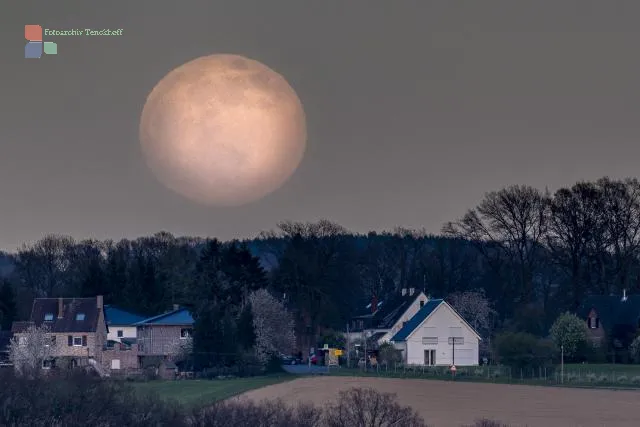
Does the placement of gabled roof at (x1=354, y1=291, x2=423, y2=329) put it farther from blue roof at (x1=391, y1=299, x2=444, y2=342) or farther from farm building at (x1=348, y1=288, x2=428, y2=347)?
blue roof at (x1=391, y1=299, x2=444, y2=342)

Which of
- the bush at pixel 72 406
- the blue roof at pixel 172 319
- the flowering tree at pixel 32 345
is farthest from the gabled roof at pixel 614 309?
the bush at pixel 72 406

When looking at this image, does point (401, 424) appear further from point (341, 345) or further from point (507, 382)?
point (341, 345)

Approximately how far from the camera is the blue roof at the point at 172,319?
330ft

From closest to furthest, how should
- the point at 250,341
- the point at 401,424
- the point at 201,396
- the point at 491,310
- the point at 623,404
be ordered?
the point at 401,424 → the point at 623,404 → the point at 201,396 → the point at 250,341 → the point at 491,310

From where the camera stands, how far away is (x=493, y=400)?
6456cm

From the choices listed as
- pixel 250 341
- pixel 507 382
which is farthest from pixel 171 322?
pixel 507 382

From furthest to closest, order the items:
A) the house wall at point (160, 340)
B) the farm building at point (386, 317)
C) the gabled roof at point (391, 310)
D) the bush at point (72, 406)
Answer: the gabled roof at point (391, 310) < the farm building at point (386, 317) < the house wall at point (160, 340) < the bush at point (72, 406)

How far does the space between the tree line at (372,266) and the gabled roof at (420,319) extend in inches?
184

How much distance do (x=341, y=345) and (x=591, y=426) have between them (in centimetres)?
5402

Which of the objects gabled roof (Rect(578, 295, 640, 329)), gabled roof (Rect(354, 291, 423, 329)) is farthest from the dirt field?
gabled roof (Rect(354, 291, 423, 329))

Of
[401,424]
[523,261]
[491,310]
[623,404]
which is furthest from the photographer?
[491,310]

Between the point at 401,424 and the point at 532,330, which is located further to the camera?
the point at 532,330

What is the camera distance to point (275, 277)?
11506 cm

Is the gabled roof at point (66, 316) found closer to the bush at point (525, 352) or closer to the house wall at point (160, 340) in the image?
the house wall at point (160, 340)
